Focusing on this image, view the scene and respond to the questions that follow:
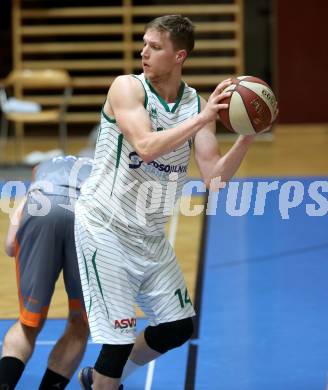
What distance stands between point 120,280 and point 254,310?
2.43m

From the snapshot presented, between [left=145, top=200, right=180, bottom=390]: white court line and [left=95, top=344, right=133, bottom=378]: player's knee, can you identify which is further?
[left=145, top=200, right=180, bottom=390]: white court line

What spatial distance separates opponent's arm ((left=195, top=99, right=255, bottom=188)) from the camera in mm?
4094

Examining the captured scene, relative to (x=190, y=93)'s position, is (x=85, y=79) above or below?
below

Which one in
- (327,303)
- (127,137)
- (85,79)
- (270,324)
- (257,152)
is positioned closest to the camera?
(127,137)

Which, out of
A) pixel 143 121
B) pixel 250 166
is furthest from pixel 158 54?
pixel 250 166

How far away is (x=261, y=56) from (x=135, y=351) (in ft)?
38.3

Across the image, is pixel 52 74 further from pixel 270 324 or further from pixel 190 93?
pixel 190 93

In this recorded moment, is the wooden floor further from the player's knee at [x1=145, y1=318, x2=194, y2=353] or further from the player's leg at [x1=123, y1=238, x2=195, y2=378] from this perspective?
the player's leg at [x1=123, y1=238, x2=195, y2=378]

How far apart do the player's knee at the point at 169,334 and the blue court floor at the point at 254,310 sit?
0.65 metres

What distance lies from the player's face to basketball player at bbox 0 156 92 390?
78 centimetres

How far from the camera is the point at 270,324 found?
5.99 metres

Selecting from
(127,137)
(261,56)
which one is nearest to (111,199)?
(127,137)

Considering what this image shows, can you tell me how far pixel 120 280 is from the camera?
4.03 meters

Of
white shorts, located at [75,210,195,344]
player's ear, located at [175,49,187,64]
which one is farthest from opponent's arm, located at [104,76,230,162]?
white shorts, located at [75,210,195,344]
